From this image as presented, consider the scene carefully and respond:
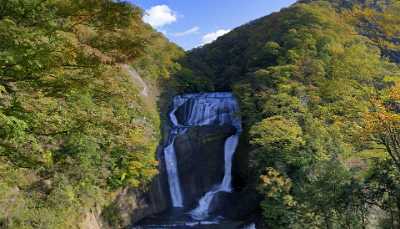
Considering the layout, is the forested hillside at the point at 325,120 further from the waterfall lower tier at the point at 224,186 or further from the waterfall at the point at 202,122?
the waterfall at the point at 202,122

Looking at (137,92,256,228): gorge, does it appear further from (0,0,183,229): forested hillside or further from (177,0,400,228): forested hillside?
(0,0,183,229): forested hillside

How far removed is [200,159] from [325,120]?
25.4 ft

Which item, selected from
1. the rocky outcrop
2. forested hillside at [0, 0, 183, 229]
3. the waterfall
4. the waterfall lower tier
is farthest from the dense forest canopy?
the rocky outcrop

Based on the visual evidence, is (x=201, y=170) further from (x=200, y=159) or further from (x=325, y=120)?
(x=325, y=120)

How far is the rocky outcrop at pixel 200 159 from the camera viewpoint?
72.4 ft

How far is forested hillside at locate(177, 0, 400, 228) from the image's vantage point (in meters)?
10.4

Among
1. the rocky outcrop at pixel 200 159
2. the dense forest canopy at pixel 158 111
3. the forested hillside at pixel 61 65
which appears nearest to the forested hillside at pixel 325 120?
the dense forest canopy at pixel 158 111

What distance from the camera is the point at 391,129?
10.3 meters

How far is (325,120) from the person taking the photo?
18.7m

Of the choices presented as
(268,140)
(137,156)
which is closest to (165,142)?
(137,156)

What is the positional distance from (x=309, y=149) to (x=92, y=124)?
36.6 feet

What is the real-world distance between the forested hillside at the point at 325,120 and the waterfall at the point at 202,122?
4.49ft

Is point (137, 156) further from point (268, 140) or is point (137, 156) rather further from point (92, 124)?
point (92, 124)

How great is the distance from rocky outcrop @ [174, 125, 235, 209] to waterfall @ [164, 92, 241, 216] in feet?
0.99
